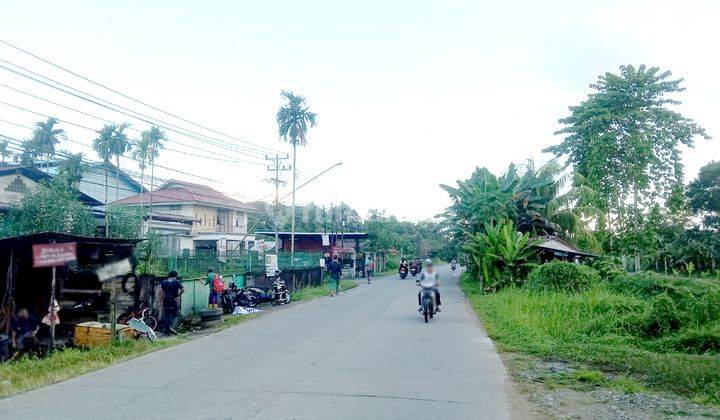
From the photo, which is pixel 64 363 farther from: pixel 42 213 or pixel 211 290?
pixel 42 213

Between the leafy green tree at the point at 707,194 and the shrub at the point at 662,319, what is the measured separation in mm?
29192

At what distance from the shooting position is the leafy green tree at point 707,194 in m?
37.1

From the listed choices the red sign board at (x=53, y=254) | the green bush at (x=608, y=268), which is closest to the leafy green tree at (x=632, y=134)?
the green bush at (x=608, y=268)

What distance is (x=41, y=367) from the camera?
391 inches

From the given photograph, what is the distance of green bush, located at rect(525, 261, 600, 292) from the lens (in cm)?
1910

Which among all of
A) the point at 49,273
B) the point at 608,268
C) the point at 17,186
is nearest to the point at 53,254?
the point at 49,273

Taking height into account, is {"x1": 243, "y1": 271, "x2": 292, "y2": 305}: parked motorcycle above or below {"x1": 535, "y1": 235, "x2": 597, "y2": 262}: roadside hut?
below

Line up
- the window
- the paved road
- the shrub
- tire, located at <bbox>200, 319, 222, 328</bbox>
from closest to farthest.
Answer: the paved road < the shrub < tire, located at <bbox>200, 319, 222, 328</bbox> < the window

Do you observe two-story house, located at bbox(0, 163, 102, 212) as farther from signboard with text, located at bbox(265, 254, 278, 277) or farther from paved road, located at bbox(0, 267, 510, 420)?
paved road, located at bbox(0, 267, 510, 420)

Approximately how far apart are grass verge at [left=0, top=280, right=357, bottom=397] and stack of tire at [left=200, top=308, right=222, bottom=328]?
2.64m

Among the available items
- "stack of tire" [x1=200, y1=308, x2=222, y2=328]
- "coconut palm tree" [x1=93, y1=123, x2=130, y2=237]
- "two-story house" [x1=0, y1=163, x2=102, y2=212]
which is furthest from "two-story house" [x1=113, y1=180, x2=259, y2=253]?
"stack of tire" [x1=200, y1=308, x2=222, y2=328]

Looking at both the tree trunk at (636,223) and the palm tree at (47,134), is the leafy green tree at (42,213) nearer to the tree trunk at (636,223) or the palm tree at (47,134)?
the tree trunk at (636,223)

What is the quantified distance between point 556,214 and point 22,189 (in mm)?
27551

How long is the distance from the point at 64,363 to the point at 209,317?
6.05m
